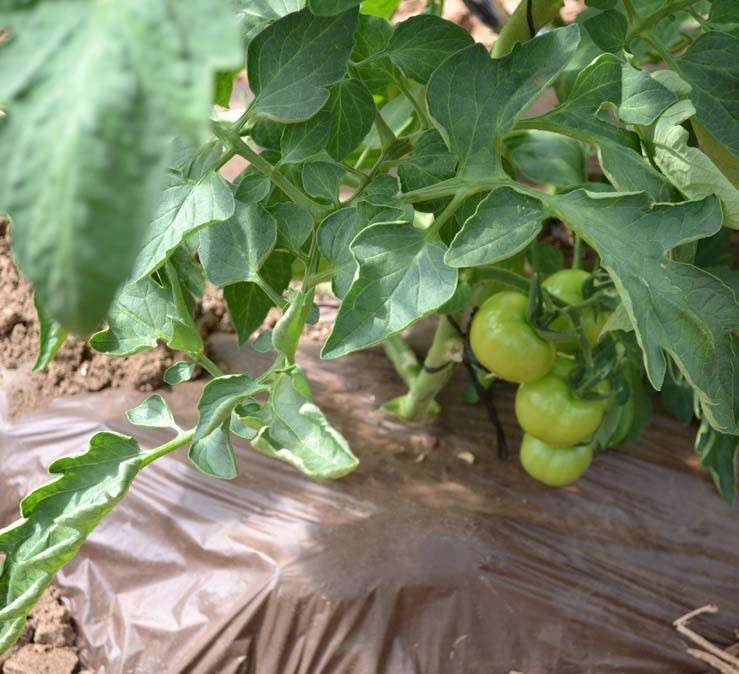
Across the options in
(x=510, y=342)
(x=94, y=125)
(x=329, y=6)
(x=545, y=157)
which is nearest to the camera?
(x=94, y=125)

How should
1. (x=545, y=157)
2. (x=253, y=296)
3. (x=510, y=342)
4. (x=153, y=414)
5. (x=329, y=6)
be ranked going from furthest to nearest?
(x=545, y=157) < (x=510, y=342) < (x=253, y=296) < (x=153, y=414) < (x=329, y=6)

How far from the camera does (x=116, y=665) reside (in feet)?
3.67

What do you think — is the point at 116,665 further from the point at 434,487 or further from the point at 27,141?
the point at 27,141

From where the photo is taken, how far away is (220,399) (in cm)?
74

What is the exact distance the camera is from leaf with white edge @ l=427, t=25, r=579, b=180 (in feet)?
2.36

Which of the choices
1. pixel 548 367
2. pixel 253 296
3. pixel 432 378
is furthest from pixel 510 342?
pixel 253 296

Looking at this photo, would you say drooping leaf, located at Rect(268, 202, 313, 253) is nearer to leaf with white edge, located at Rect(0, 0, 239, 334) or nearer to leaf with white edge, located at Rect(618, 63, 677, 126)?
leaf with white edge, located at Rect(618, 63, 677, 126)

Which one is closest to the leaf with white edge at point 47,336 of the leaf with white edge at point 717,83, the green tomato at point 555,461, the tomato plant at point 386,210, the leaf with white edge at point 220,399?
the tomato plant at point 386,210

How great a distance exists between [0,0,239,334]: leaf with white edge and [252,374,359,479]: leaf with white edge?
407mm

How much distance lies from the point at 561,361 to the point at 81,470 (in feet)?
2.18

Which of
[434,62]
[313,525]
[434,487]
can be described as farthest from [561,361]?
[434,62]

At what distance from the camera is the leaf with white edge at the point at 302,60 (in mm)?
713

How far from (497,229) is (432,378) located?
61 centimetres

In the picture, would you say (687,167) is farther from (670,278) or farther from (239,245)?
(239,245)
